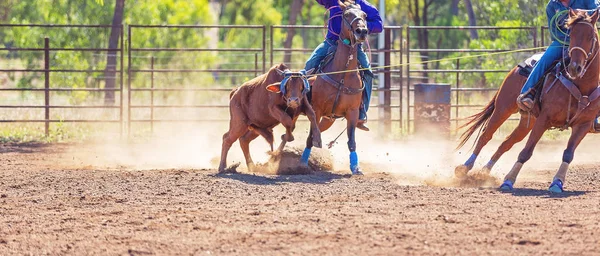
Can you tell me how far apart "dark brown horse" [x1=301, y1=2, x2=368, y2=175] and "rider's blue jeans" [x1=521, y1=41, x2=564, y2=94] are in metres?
2.20

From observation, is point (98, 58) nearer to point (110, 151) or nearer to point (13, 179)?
point (110, 151)

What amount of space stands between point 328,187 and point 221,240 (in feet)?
10.3

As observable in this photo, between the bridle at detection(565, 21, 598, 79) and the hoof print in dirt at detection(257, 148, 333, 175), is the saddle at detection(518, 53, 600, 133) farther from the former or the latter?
the hoof print in dirt at detection(257, 148, 333, 175)

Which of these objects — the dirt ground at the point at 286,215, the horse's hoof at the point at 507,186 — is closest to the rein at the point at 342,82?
the dirt ground at the point at 286,215

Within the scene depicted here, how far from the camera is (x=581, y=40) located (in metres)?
9.07

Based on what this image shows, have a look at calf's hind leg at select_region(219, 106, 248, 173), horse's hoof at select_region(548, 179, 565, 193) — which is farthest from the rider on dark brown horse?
horse's hoof at select_region(548, 179, 565, 193)

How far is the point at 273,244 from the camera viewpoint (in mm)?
6691

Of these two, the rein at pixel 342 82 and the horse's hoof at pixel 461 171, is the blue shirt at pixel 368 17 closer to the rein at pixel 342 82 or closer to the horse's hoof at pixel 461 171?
the rein at pixel 342 82

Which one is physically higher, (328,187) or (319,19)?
(319,19)

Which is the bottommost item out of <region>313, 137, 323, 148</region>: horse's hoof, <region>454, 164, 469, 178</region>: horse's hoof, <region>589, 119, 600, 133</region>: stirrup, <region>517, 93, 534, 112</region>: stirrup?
<region>454, 164, 469, 178</region>: horse's hoof

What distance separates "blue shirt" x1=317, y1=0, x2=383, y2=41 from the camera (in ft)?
37.8

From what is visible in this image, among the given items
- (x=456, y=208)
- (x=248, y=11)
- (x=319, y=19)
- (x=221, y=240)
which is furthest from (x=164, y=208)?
(x=319, y=19)

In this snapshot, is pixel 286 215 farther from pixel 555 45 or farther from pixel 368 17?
pixel 368 17

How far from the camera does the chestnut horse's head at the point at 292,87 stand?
1078 cm
